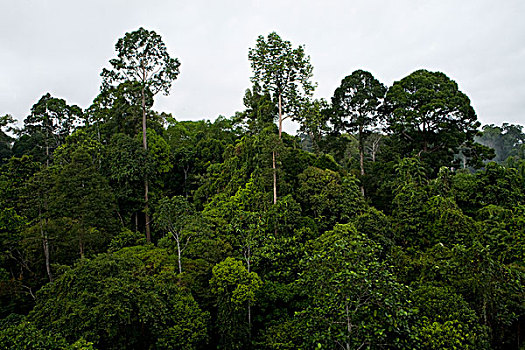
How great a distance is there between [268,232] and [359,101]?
11885 millimetres

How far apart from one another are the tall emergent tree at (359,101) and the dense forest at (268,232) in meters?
0.13

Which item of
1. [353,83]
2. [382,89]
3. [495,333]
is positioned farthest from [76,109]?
[495,333]

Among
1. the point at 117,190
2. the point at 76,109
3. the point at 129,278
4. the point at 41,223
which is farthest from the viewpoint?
the point at 76,109

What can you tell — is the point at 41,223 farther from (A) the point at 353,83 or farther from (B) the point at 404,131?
(B) the point at 404,131

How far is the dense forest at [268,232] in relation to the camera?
8.38m

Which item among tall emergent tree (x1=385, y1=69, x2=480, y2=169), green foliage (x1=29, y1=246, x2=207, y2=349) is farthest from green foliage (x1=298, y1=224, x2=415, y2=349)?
tall emergent tree (x1=385, y1=69, x2=480, y2=169)

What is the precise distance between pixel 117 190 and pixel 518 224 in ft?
63.6

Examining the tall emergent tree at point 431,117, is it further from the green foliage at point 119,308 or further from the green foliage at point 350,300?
the green foliage at point 119,308

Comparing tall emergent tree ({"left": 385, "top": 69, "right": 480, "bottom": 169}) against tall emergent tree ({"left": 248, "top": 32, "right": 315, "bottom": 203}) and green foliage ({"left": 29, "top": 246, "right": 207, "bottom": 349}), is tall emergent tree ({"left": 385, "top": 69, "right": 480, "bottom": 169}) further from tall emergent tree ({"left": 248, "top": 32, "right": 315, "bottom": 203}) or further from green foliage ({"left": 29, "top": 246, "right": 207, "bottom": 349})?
green foliage ({"left": 29, "top": 246, "right": 207, "bottom": 349})

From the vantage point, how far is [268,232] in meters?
14.4

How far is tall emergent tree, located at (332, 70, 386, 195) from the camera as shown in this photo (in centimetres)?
2169

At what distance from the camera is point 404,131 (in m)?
21.5

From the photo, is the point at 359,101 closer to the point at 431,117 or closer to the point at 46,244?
the point at 431,117

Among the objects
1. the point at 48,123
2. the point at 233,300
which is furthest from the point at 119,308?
the point at 48,123
